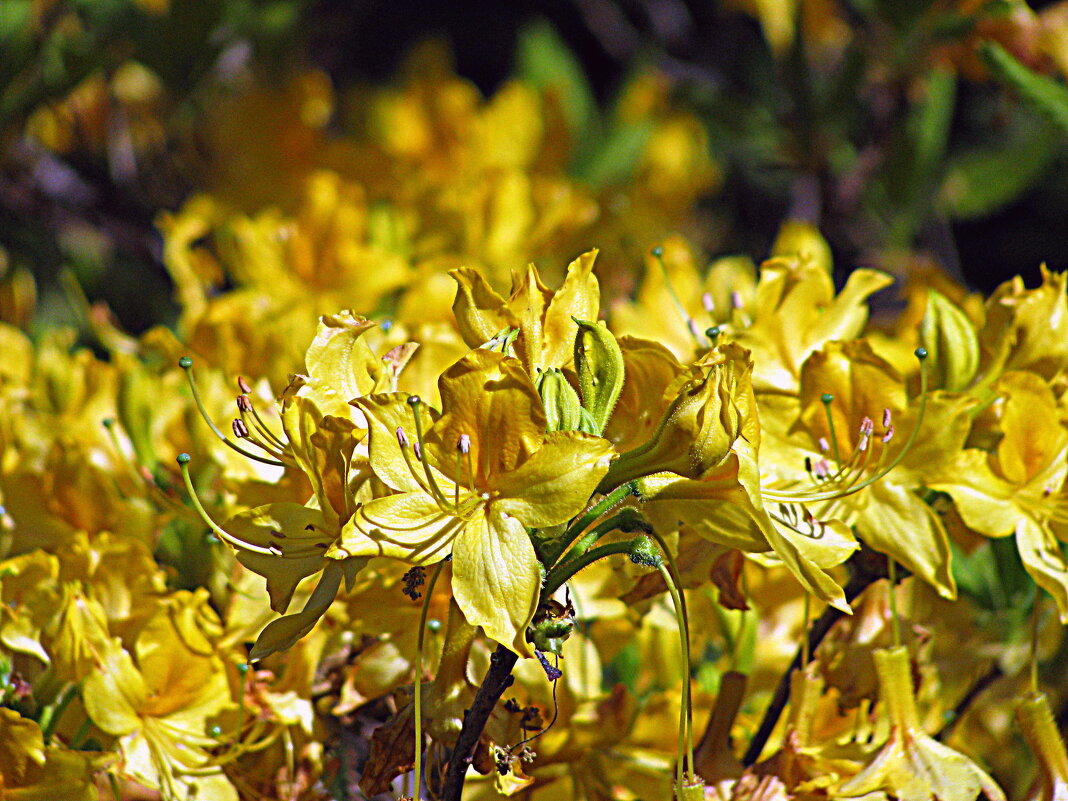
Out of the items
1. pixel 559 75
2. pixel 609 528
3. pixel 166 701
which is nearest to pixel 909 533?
pixel 609 528

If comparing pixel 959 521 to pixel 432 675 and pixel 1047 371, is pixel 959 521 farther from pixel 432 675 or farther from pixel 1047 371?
pixel 432 675

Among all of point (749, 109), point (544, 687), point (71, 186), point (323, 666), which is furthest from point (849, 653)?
point (71, 186)

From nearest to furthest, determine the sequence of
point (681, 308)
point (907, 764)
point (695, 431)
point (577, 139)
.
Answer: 1. point (695, 431)
2. point (907, 764)
3. point (681, 308)
4. point (577, 139)

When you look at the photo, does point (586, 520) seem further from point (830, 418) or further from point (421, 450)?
point (830, 418)

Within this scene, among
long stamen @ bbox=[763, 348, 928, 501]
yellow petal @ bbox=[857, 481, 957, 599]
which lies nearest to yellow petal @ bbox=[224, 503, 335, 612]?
long stamen @ bbox=[763, 348, 928, 501]

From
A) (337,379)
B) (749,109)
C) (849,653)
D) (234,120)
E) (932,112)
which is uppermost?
(234,120)

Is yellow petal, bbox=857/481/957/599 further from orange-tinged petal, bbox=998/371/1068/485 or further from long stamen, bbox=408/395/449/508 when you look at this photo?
long stamen, bbox=408/395/449/508

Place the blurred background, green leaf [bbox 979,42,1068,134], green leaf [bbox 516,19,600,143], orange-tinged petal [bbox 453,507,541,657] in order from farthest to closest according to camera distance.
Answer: green leaf [bbox 516,19,600,143] < the blurred background < green leaf [bbox 979,42,1068,134] < orange-tinged petal [bbox 453,507,541,657]
